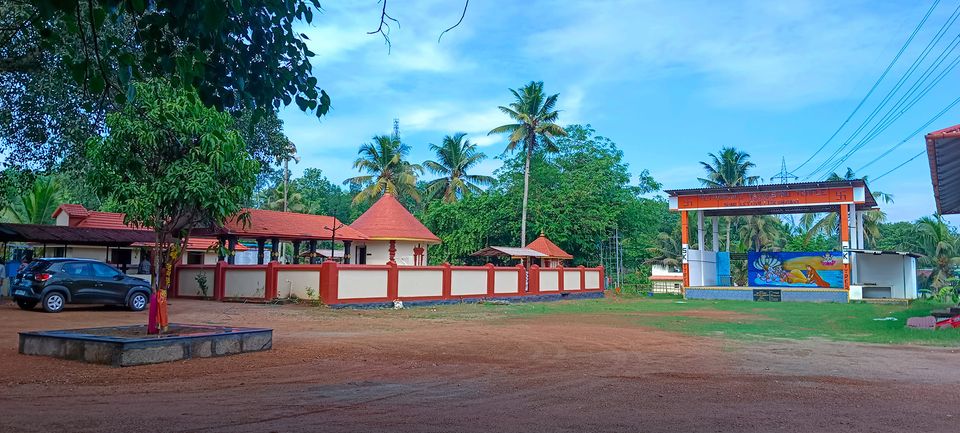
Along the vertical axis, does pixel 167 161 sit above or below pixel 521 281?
above

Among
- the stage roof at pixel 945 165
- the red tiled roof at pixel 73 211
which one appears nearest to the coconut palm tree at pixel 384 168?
the red tiled roof at pixel 73 211

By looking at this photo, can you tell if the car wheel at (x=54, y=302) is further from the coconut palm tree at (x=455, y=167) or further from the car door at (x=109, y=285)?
the coconut palm tree at (x=455, y=167)

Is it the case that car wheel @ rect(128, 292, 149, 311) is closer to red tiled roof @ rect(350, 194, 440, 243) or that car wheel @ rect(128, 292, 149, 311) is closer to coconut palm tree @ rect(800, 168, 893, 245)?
red tiled roof @ rect(350, 194, 440, 243)

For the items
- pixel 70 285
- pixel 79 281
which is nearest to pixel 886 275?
pixel 79 281

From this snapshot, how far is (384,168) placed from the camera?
46.2 meters

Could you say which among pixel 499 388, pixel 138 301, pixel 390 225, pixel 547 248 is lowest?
pixel 499 388

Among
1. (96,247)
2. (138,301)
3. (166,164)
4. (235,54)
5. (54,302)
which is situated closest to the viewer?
(235,54)

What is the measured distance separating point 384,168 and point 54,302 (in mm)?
29330

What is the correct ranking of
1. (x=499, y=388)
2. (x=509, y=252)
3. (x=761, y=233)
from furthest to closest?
1. (x=761, y=233)
2. (x=509, y=252)
3. (x=499, y=388)

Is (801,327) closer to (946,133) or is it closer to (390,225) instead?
(946,133)

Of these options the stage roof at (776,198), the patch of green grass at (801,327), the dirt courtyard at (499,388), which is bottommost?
the patch of green grass at (801,327)

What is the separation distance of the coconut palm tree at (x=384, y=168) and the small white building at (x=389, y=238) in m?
9.07

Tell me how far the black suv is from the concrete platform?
8606mm

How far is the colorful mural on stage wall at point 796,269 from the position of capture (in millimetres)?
34188
